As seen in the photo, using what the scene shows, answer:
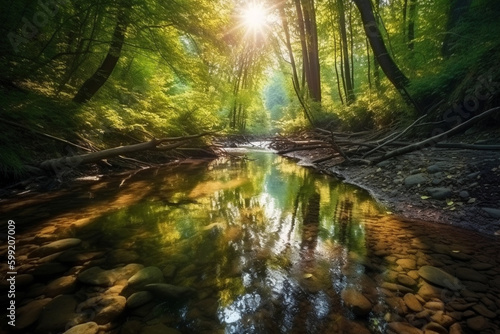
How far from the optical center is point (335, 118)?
52.1ft

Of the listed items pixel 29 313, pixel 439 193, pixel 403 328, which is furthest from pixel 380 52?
pixel 29 313

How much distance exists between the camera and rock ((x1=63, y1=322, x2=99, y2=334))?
188cm

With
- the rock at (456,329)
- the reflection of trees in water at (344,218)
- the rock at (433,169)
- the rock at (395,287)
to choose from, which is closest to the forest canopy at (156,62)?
the rock at (433,169)

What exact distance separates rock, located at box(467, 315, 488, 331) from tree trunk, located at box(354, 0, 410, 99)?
24.9 feet

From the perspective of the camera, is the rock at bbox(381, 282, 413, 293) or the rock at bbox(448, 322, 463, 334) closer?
the rock at bbox(448, 322, 463, 334)

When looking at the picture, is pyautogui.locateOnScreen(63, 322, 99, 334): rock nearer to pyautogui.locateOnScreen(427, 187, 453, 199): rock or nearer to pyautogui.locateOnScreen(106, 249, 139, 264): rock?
Answer: pyautogui.locateOnScreen(106, 249, 139, 264): rock

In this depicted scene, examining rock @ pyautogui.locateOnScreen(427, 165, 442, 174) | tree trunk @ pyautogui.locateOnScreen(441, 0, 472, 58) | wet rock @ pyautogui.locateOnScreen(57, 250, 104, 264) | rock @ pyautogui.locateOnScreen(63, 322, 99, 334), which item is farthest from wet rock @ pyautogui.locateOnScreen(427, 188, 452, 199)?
tree trunk @ pyautogui.locateOnScreen(441, 0, 472, 58)

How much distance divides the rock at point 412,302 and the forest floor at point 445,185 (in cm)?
204

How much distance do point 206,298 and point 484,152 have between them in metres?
6.20

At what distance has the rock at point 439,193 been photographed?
4.46 m

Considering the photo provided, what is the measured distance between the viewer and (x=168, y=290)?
7.97 feet

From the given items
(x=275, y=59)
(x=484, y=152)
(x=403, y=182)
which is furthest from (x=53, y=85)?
(x=275, y=59)

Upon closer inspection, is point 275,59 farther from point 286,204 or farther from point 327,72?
point 286,204

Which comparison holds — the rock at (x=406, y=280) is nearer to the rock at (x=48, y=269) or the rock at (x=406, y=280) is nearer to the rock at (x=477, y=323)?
the rock at (x=477, y=323)
